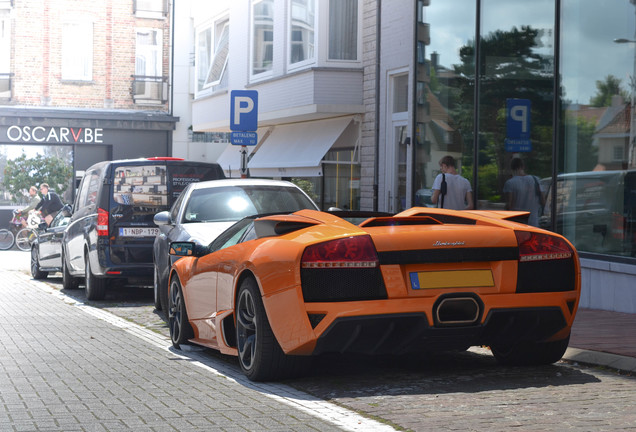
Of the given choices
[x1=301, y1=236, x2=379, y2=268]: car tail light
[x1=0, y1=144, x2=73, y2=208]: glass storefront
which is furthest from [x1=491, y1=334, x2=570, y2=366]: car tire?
[x1=0, y1=144, x2=73, y2=208]: glass storefront

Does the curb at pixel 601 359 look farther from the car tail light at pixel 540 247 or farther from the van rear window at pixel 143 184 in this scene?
the van rear window at pixel 143 184

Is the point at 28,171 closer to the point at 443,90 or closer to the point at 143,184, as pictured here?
the point at 443,90

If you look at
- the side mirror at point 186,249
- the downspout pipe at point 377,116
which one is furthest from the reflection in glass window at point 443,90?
the side mirror at point 186,249

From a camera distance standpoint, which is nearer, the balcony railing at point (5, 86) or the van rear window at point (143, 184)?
the van rear window at point (143, 184)

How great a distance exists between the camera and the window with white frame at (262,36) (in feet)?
80.4

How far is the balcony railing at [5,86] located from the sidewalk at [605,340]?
2792cm

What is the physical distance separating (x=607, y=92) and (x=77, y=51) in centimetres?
2726

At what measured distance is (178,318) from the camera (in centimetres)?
891

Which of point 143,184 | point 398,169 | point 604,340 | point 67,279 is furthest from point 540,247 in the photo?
point 398,169

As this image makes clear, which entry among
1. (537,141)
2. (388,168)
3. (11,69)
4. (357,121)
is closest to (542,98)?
(537,141)

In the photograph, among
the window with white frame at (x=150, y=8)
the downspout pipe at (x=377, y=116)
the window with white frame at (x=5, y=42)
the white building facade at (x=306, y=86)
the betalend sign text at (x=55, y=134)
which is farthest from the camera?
the window with white frame at (x=150, y=8)

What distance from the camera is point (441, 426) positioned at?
216 inches

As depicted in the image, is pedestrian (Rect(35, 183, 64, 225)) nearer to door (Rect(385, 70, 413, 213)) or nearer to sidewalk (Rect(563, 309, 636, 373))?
door (Rect(385, 70, 413, 213))

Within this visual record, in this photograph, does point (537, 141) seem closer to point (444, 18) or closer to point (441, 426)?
point (444, 18)
